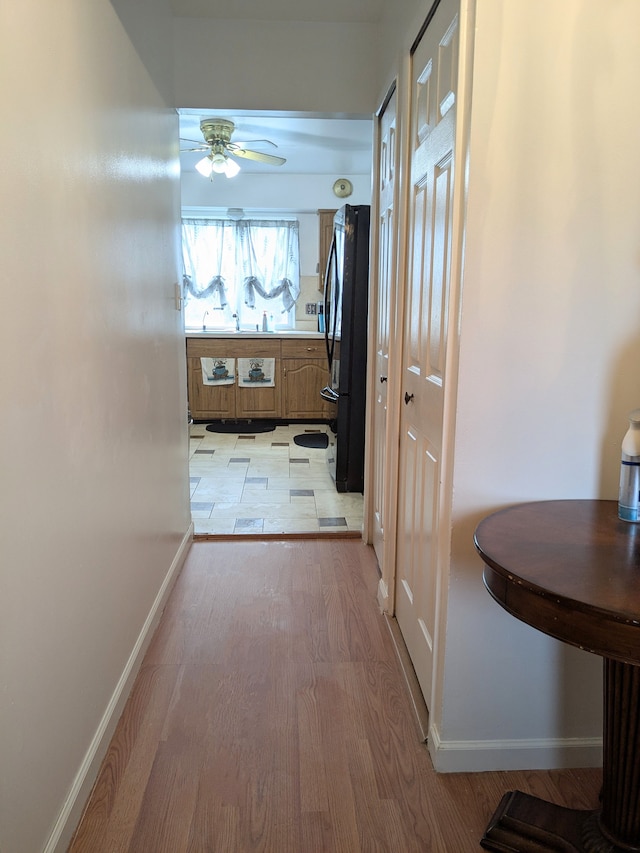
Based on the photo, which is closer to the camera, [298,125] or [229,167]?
[229,167]

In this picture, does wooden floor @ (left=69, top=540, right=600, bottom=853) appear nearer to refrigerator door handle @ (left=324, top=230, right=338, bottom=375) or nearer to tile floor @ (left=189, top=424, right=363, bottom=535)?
tile floor @ (left=189, top=424, right=363, bottom=535)

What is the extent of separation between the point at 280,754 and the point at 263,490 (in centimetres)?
243

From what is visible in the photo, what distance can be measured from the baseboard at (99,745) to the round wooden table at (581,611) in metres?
0.93

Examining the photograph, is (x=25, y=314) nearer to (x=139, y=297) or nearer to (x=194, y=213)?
(x=139, y=297)

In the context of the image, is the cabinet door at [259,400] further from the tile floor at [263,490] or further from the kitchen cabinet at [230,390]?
the tile floor at [263,490]

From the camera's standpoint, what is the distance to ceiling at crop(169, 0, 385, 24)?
265cm

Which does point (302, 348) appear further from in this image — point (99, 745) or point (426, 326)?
point (99, 745)

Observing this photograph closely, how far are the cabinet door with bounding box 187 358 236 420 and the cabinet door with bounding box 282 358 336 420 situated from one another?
52 cm

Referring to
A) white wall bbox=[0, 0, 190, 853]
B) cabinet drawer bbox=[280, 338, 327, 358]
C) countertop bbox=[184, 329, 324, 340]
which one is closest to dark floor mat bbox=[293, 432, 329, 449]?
cabinet drawer bbox=[280, 338, 327, 358]

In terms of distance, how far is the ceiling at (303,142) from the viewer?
4.54 meters

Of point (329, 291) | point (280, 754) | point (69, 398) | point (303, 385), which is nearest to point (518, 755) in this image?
point (280, 754)

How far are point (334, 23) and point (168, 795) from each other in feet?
9.88

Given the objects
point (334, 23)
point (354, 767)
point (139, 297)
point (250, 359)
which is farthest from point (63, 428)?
point (250, 359)

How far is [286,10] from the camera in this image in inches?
107
